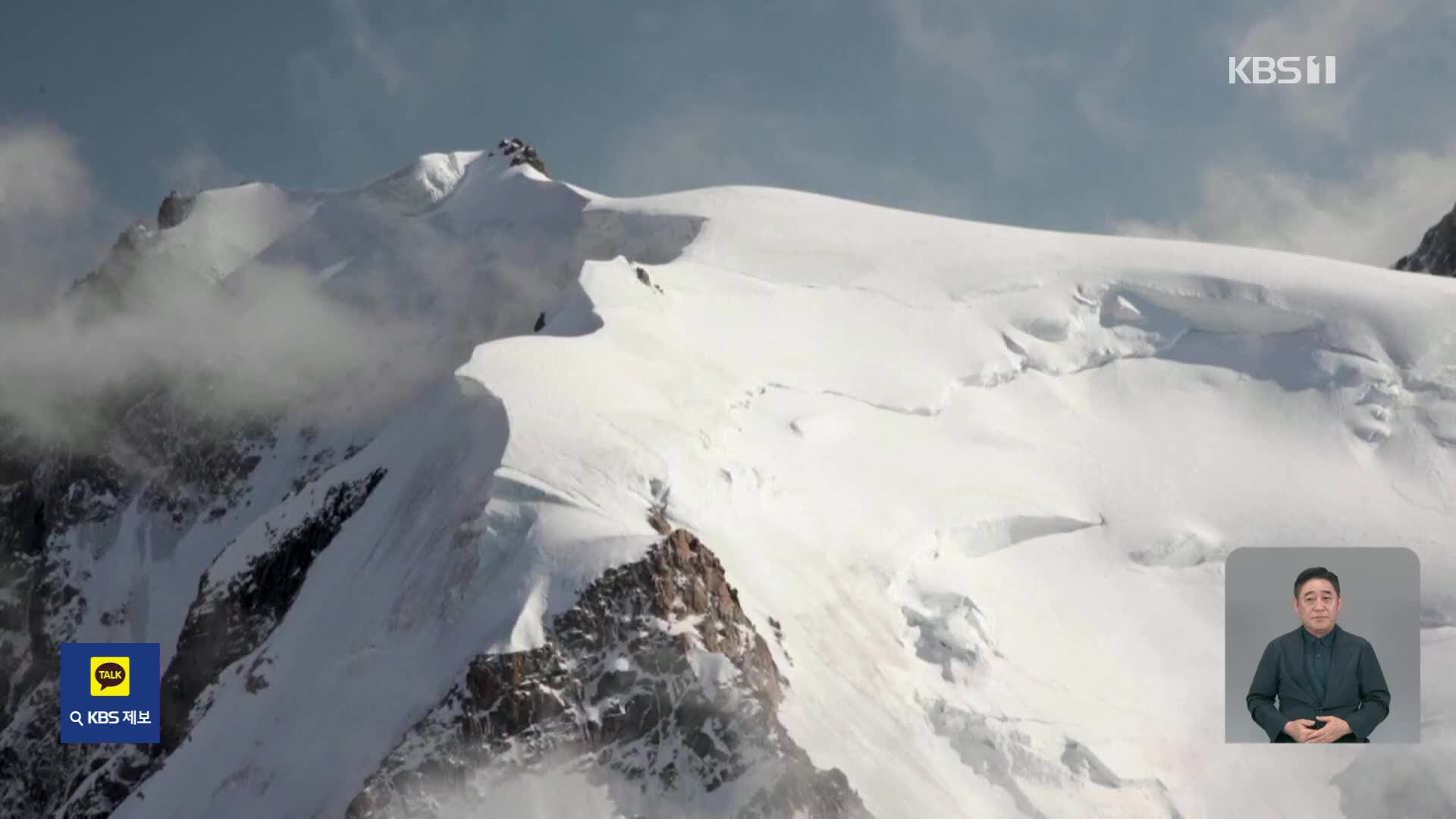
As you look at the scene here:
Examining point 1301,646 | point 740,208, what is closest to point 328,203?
point 740,208

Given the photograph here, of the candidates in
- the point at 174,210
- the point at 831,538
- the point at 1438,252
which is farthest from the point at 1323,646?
the point at 174,210

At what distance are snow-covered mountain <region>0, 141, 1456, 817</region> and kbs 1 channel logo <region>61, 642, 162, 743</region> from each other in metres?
2.51

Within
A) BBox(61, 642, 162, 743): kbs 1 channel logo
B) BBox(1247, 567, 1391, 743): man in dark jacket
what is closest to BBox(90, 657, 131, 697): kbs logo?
BBox(61, 642, 162, 743): kbs 1 channel logo

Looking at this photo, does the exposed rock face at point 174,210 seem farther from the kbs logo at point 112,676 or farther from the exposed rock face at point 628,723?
the exposed rock face at point 628,723

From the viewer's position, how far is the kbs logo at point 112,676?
70.4 m

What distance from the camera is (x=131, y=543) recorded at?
422ft

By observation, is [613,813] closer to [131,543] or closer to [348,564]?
[348,564]

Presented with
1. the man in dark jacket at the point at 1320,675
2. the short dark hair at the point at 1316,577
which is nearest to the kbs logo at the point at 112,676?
the man in dark jacket at the point at 1320,675

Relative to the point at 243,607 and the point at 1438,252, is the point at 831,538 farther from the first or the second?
the point at 1438,252

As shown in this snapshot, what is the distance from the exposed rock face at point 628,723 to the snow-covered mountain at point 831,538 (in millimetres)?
99

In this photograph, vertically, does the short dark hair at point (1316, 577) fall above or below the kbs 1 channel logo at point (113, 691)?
below

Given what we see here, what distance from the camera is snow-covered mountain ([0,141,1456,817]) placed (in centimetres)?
5141

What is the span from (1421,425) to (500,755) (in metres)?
43.4

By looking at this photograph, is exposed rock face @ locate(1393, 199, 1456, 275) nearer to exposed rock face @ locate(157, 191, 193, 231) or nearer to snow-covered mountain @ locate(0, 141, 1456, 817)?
snow-covered mountain @ locate(0, 141, 1456, 817)
